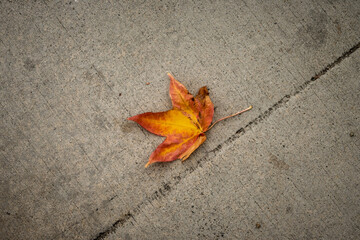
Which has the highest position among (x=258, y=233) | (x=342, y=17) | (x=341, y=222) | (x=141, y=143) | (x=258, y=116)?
(x=141, y=143)

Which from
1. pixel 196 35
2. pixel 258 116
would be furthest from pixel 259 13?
pixel 258 116

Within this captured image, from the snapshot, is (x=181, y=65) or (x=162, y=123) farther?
(x=181, y=65)

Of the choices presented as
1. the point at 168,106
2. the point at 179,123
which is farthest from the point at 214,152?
the point at 168,106

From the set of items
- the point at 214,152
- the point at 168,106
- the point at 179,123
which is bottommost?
the point at 214,152

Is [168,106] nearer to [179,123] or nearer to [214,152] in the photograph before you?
[179,123]

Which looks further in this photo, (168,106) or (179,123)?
(168,106)

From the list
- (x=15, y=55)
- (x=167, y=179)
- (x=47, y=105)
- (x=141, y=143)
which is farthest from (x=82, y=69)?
(x=167, y=179)

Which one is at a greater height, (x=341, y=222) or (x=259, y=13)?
(x=259, y=13)

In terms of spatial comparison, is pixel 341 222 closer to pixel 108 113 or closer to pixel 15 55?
pixel 108 113
